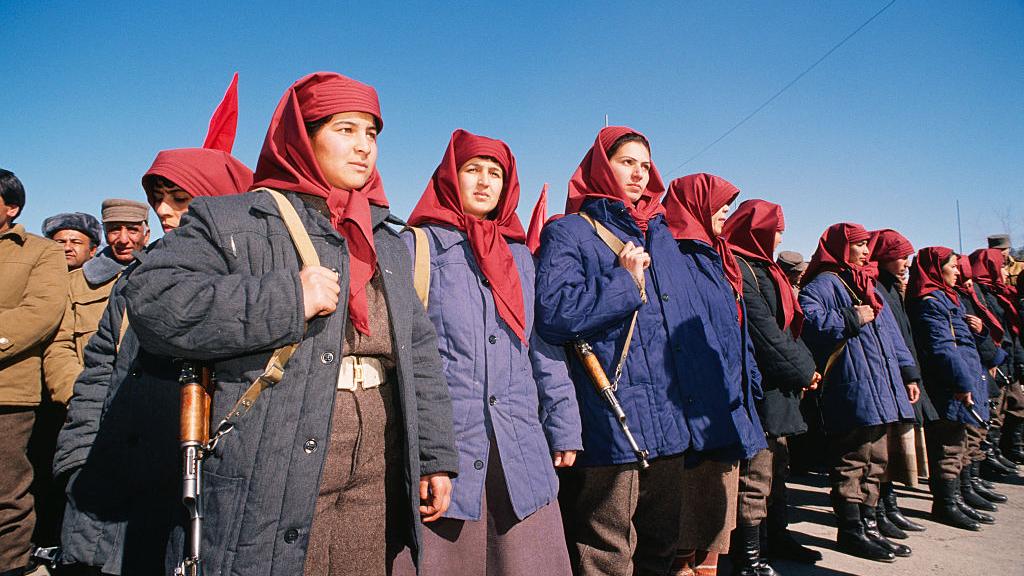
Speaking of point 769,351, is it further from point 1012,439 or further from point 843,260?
point 1012,439

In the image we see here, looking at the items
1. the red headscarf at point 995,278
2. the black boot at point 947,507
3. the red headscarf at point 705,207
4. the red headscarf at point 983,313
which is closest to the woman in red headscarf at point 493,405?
the red headscarf at point 705,207

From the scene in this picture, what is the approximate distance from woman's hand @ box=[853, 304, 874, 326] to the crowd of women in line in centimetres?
2

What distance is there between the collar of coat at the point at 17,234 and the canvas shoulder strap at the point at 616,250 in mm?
3378

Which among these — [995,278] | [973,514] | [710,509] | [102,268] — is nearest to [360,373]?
[710,509]

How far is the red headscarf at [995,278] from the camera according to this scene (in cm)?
746

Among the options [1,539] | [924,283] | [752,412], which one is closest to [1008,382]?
[924,283]

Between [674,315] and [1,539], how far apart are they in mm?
4040

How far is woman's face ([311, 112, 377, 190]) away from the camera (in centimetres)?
187

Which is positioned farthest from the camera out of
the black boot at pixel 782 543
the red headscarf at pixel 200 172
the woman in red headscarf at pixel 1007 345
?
the woman in red headscarf at pixel 1007 345

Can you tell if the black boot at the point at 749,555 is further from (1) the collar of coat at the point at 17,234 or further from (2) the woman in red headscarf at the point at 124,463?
(1) the collar of coat at the point at 17,234

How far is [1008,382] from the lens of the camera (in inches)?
273

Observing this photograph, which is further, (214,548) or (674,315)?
(674,315)

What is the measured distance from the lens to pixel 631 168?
3.11 metres

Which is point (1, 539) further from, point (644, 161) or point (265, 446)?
point (644, 161)
